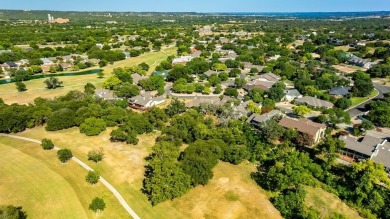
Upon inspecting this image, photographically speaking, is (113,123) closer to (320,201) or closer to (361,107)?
(320,201)

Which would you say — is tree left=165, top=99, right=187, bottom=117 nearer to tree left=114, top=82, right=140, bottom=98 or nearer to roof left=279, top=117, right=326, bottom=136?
tree left=114, top=82, right=140, bottom=98

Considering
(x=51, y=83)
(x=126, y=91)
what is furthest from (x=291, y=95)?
(x=51, y=83)

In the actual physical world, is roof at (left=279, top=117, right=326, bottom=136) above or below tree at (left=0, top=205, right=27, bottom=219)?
below

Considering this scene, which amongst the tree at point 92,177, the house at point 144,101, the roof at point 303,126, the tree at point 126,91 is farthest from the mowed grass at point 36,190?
the roof at point 303,126

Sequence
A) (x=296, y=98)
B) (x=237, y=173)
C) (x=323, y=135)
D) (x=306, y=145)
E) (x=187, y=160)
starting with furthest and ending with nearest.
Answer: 1. (x=296, y=98)
2. (x=323, y=135)
3. (x=306, y=145)
4. (x=237, y=173)
5. (x=187, y=160)

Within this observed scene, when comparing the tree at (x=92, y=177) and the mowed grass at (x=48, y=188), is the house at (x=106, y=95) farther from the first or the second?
the tree at (x=92, y=177)

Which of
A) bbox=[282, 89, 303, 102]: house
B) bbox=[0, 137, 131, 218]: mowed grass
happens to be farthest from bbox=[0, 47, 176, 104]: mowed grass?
bbox=[282, 89, 303, 102]: house

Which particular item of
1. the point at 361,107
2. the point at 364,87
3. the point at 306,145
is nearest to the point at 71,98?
the point at 306,145
